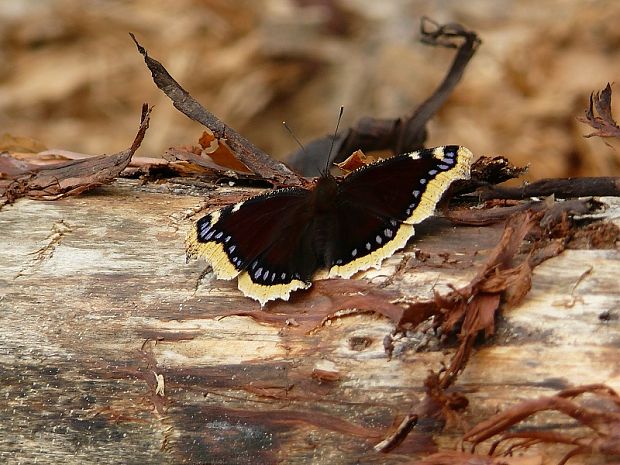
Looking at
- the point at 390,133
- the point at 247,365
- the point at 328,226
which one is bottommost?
the point at 247,365

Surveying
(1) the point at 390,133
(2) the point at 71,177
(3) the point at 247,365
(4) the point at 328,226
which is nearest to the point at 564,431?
(3) the point at 247,365

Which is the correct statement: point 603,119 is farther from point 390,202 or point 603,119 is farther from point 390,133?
point 390,133

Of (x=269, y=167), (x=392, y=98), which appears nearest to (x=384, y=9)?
(x=392, y=98)

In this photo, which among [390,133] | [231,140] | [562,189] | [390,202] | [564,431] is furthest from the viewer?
[390,133]

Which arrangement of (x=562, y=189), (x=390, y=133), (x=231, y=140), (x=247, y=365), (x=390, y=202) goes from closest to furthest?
(x=247, y=365)
(x=390, y=202)
(x=562, y=189)
(x=231, y=140)
(x=390, y=133)

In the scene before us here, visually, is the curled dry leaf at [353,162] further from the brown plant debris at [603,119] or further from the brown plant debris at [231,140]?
the brown plant debris at [603,119]

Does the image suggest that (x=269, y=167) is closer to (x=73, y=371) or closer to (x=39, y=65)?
(x=73, y=371)

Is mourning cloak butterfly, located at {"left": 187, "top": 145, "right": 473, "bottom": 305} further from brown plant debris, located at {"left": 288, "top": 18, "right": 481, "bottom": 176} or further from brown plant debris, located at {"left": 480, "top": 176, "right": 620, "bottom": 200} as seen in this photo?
brown plant debris, located at {"left": 288, "top": 18, "right": 481, "bottom": 176}

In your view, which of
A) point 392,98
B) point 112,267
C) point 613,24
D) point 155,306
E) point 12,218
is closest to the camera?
point 155,306

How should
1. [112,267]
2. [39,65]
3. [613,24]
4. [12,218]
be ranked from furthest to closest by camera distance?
[39,65] < [613,24] < [12,218] < [112,267]
